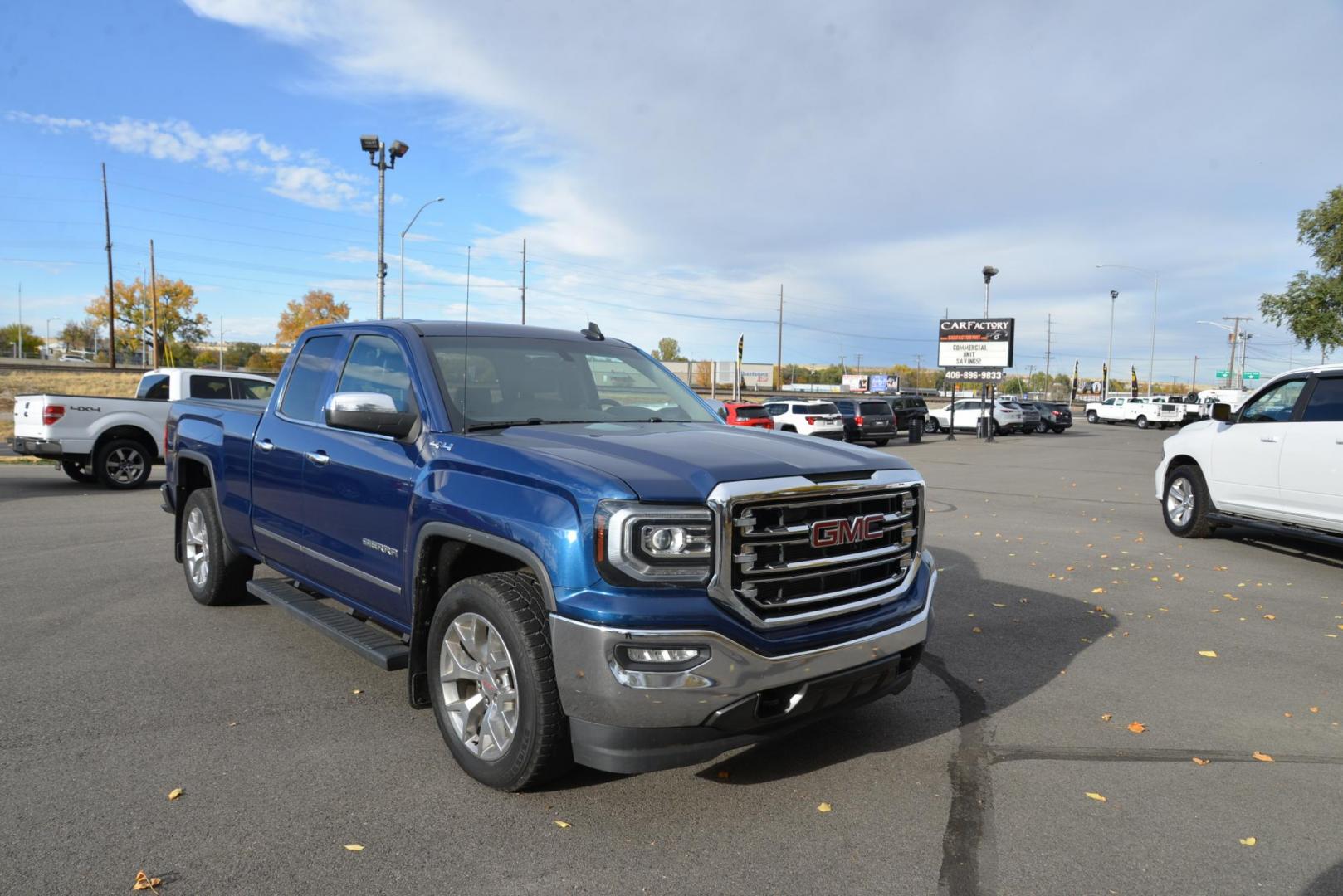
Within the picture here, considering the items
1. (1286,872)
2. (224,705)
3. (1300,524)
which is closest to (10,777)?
(224,705)

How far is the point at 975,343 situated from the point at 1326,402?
3173 cm

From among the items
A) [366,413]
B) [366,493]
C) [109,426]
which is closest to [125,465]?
[109,426]

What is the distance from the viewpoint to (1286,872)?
309 cm

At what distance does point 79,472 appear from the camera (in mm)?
13922

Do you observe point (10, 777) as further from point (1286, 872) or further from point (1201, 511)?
point (1201, 511)

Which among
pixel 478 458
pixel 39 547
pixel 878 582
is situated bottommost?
pixel 39 547

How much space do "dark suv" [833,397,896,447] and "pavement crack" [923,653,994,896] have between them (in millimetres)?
25810

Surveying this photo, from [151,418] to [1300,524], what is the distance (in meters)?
14.5

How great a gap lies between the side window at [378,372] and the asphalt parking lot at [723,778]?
5.10 feet

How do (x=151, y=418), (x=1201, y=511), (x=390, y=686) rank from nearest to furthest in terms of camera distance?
(x=390, y=686) < (x=1201, y=511) < (x=151, y=418)

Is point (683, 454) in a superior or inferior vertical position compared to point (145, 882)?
superior

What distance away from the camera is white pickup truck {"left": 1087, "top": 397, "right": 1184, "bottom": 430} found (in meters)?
51.2

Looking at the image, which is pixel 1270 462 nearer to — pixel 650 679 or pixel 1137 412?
pixel 650 679

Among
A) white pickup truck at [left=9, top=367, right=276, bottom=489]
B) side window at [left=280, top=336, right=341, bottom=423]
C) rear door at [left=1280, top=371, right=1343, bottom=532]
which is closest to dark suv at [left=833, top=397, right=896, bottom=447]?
white pickup truck at [left=9, top=367, right=276, bottom=489]
